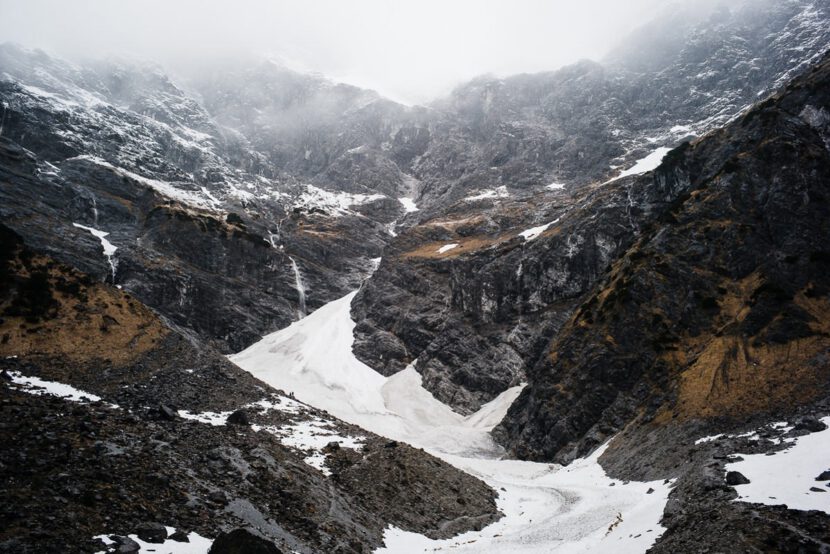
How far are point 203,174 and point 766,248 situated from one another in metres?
174

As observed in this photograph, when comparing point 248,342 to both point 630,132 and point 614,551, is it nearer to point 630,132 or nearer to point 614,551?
point 614,551

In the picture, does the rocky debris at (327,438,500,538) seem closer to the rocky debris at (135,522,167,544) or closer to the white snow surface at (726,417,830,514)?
the rocky debris at (135,522,167,544)

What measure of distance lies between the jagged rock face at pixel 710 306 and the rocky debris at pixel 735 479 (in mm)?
Result: 19640

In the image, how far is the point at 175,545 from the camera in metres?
14.9

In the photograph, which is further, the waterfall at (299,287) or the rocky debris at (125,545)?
the waterfall at (299,287)

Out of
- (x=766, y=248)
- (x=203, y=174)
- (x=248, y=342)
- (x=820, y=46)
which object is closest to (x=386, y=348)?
(x=248, y=342)

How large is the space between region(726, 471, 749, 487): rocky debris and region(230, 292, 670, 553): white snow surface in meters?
3.27

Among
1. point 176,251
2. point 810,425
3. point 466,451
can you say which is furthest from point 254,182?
point 810,425

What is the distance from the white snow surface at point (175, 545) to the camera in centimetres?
1419

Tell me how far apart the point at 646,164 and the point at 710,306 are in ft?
285

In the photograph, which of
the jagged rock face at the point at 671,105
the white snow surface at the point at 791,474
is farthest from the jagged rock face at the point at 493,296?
the white snow surface at the point at 791,474

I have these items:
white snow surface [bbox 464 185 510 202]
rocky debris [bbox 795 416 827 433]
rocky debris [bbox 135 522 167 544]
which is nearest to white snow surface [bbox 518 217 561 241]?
white snow surface [bbox 464 185 510 202]

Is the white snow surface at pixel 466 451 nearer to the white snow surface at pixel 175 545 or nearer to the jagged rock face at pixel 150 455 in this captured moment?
the jagged rock face at pixel 150 455

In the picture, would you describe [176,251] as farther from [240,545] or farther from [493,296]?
[240,545]
